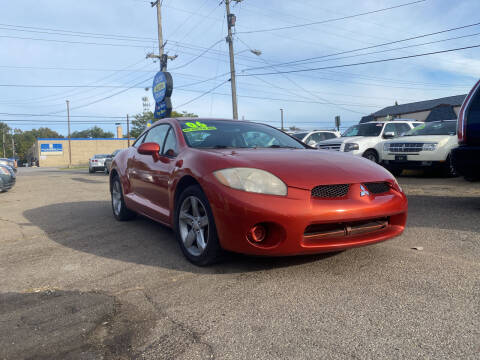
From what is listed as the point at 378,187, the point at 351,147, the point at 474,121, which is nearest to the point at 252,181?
the point at 378,187

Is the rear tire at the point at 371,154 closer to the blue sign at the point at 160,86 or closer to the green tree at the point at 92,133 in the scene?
the blue sign at the point at 160,86

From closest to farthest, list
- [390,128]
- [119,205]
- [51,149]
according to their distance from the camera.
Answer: [119,205] < [390,128] < [51,149]

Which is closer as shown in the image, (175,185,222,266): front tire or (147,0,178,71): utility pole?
(175,185,222,266): front tire

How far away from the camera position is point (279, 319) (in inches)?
90.6

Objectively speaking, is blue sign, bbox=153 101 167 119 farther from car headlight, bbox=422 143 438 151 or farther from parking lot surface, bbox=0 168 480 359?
parking lot surface, bbox=0 168 480 359

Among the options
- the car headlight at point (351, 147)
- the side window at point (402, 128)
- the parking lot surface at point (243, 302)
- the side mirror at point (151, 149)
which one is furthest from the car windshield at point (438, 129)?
the side mirror at point (151, 149)

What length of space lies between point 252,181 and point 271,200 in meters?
0.23

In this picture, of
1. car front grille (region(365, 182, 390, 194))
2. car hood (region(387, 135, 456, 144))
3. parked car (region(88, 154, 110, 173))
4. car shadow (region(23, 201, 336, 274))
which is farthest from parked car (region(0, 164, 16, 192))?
parked car (region(88, 154, 110, 173))

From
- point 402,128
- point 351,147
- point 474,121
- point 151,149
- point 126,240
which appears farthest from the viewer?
point 402,128

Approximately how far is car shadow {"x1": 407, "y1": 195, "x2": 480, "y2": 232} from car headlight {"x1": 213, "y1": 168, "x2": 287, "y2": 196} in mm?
2504

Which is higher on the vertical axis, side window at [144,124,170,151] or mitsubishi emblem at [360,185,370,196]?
side window at [144,124,170,151]

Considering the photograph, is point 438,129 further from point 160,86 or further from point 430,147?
point 160,86

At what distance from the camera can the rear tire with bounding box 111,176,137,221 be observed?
5504mm

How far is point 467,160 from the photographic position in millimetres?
4793
